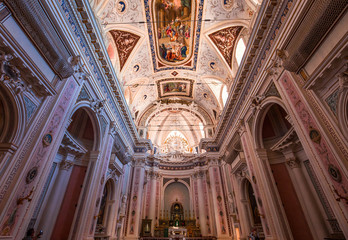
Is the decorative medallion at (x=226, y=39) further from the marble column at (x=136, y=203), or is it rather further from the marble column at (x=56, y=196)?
the marble column at (x=136, y=203)

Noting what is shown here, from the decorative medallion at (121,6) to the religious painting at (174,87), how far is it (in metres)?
6.64

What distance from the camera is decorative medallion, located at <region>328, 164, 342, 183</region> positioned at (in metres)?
4.00

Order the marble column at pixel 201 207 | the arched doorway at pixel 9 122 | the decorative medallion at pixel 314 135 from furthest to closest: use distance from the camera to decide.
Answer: the marble column at pixel 201 207
the decorative medallion at pixel 314 135
the arched doorway at pixel 9 122

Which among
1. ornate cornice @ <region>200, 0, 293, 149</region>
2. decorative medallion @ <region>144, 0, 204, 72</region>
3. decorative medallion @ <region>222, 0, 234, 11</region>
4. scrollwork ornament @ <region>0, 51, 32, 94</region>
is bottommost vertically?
scrollwork ornament @ <region>0, 51, 32, 94</region>

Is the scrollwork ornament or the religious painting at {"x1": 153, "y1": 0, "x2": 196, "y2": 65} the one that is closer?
the scrollwork ornament

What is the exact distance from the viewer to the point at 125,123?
1222 centimetres

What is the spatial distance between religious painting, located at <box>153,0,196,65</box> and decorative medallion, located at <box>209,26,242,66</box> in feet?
5.20

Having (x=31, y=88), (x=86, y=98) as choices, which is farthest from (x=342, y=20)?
(x=86, y=98)

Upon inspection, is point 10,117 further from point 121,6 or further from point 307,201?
point 307,201

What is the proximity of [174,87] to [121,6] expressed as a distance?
8.43m

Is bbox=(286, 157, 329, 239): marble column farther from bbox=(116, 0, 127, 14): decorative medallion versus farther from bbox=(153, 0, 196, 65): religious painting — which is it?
bbox=(116, 0, 127, 14): decorative medallion

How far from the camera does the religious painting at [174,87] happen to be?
50.3 feet

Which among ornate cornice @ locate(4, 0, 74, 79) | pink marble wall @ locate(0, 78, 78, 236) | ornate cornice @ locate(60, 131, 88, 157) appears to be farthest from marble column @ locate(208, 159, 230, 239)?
ornate cornice @ locate(4, 0, 74, 79)

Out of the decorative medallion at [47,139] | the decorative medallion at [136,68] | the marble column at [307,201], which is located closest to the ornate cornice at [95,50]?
the decorative medallion at [136,68]
